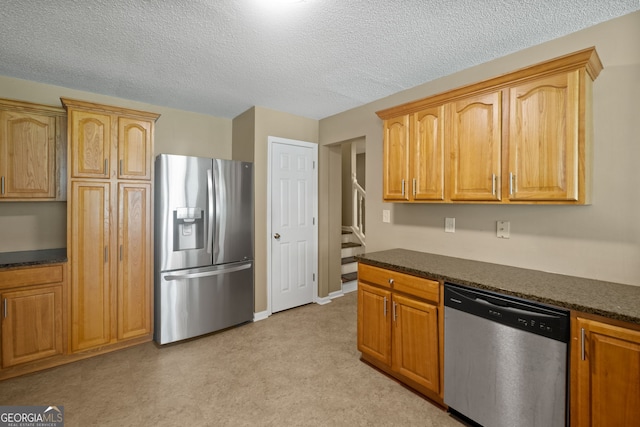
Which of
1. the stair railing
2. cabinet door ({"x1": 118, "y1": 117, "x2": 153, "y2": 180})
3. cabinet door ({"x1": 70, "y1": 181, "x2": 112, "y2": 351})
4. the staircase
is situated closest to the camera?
cabinet door ({"x1": 70, "y1": 181, "x2": 112, "y2": 351})

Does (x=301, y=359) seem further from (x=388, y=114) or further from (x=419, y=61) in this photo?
(x=419, y=61)

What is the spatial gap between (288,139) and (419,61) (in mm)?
1886

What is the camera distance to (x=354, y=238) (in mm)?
5562

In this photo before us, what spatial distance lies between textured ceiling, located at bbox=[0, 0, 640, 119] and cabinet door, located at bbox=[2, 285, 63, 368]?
193 cm

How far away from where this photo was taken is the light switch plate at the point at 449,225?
8.42ft

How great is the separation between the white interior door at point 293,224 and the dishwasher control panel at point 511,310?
89.5 inches

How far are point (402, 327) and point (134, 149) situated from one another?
2.91 meters

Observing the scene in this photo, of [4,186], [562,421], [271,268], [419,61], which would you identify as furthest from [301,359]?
[4,186]

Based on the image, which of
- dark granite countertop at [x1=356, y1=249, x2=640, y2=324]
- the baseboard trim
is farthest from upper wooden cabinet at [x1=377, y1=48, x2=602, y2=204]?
the baseboard trim

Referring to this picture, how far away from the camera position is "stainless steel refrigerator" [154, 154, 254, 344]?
2893 millimetres

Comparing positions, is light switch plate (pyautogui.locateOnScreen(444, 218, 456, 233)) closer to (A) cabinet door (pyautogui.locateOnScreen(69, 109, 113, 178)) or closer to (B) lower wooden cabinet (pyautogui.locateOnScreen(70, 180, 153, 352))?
(B) lower wooden cabinet (pyautogui.locateOnScreen(70, 180, 153, 352))

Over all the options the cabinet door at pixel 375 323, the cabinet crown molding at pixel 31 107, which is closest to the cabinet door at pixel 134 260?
the cabinet crown molding at pixel 31 107

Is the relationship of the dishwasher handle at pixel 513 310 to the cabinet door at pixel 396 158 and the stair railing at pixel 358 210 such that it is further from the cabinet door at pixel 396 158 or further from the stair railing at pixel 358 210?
the stair railing at pixel 358 210

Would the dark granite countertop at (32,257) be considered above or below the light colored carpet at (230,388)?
above
